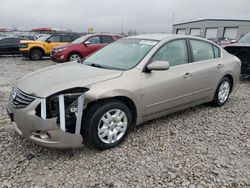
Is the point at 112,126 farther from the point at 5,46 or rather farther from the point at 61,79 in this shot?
the point at 5,46

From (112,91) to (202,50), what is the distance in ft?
7.64

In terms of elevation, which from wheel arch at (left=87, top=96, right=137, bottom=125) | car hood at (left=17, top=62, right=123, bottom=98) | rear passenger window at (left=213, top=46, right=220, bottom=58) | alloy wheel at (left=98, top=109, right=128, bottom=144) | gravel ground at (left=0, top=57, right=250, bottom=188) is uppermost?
rear passenger window at (left=213, top=46, right=220, bottom=58)

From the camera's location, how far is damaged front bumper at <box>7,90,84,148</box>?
2.66m

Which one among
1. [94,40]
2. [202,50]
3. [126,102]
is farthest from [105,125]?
[94,40]

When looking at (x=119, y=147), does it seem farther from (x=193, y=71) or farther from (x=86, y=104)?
(x=193, y=71)

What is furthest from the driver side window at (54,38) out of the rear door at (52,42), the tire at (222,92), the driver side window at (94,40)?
the tire at (222,92)

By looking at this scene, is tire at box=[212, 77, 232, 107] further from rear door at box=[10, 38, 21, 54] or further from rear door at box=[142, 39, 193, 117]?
rear door at box=[10, 38, 21, 54]

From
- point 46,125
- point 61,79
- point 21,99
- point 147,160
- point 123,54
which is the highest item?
point 123,54

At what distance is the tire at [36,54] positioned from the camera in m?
13.2

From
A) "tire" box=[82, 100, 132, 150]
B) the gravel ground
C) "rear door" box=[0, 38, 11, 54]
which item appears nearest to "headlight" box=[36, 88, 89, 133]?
"tire" box=[82, 100, 132, 150]

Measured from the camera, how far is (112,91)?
2.96 meters

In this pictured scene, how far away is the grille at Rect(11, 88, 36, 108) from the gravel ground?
64 cm

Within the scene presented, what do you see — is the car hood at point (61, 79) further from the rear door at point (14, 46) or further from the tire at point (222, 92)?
the rear door at point (14, 46)

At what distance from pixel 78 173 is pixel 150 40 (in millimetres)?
2333
